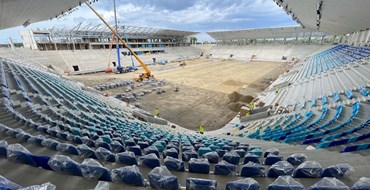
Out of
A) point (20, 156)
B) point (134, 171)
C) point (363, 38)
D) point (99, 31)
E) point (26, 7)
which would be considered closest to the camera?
point (134, 171)

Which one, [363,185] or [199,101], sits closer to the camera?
[363,185]

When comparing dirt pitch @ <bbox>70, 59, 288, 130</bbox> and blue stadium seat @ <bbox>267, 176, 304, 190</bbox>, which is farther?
dirt pitch @ <bbox>70, 59, 288, 130</bbox>

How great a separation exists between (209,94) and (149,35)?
52825 mm

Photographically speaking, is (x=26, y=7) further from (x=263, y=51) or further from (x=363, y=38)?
(x=263, y=51)

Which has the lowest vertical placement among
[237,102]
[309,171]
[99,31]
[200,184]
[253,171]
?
[237,102]

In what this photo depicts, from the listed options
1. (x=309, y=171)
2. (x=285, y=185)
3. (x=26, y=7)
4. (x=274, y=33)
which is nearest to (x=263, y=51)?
(x=274, y=33)

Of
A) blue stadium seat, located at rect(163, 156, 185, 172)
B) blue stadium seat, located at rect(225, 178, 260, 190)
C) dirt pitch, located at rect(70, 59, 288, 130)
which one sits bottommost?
dirt pitch, located at rect(70, 59, 288, 130)

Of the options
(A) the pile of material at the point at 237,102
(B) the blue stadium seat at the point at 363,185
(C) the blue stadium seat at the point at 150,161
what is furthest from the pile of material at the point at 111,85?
(B) the blue stadium seat at the point at 363,185

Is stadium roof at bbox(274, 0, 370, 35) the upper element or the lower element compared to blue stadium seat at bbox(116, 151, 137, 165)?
upper

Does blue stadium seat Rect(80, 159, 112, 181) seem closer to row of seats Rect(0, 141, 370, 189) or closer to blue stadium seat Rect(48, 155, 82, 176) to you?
row of seats Rect(0, 141, 370, 189)

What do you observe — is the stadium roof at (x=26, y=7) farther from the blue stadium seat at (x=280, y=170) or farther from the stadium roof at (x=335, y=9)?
the stadium roof at (x=335, y=9)

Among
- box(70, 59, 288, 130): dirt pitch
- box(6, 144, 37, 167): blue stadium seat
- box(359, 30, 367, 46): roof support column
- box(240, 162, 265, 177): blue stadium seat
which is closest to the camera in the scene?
box(6, 144, 37, 167): blue stadium seat

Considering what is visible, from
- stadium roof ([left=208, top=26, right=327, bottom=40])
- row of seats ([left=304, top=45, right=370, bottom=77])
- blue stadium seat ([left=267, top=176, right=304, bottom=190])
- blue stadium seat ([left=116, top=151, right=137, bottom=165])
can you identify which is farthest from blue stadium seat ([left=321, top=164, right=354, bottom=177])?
stadium roof ([left=208, top=26, right=327, bottom=40])

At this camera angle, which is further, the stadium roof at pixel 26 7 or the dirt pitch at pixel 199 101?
the dirt pitch at pixel 199 101
